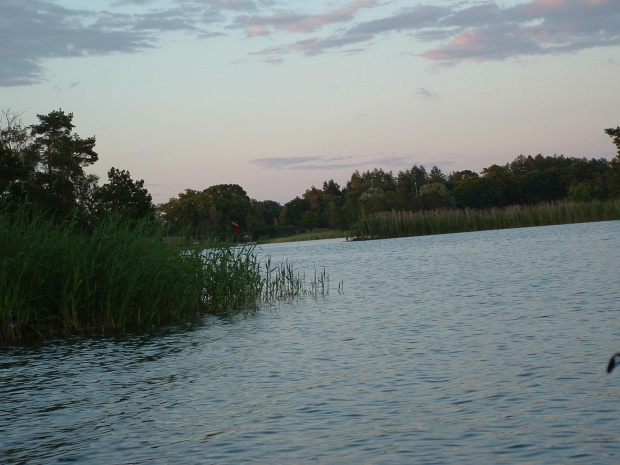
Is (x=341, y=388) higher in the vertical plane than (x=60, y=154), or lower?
lower

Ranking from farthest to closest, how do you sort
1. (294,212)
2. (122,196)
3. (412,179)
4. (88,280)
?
(412,179)
(294,212)
(122,196)
(88,280)

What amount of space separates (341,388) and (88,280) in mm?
6821

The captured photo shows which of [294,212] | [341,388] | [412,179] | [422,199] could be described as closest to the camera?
[341,388]

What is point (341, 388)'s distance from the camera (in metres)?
8.98

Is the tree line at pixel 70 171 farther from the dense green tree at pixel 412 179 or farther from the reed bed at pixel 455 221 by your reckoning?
the dense green tree at pixel 412 179

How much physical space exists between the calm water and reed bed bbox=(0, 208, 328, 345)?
704 mm

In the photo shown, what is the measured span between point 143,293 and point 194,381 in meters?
5.28

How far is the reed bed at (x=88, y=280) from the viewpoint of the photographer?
13156 millimetres

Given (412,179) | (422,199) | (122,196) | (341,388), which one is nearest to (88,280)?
(341,388)

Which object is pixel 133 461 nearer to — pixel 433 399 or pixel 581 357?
pixel 433 399

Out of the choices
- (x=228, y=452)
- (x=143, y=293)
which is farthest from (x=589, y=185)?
(x=228, y=452)

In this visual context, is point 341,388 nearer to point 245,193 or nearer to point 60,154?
point 60,154

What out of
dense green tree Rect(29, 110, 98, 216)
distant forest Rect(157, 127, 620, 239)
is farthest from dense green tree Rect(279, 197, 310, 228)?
dense green tree Rect(29, 110, 98, 216)

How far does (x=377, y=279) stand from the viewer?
25.0 m
